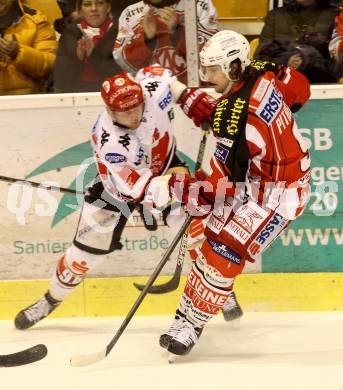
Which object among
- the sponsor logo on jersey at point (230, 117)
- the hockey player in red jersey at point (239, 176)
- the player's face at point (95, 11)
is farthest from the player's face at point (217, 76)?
the player's face at point (95, 11)

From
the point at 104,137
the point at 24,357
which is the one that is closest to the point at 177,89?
the point at 104,137

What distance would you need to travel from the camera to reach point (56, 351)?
3.90m

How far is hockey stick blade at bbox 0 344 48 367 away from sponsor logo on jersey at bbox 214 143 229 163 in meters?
1.11

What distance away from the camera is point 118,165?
12.3 feet

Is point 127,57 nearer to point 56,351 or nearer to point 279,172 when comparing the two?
point 279,172

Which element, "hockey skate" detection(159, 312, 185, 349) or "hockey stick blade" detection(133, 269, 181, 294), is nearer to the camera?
"hockey skate" detection(159, 312, 185, 349)

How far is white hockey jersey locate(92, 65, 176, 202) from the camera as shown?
372 cm

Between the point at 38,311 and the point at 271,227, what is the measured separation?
4.10 ft

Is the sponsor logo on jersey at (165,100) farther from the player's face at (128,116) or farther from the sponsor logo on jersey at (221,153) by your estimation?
the sponsor logo on jersey at (221,153)

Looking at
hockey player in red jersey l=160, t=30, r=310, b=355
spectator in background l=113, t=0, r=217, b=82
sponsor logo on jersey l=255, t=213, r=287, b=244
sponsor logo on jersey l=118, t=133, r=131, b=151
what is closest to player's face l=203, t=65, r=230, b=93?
hockey player in red jersey l=160, t=30, r=310, b=355

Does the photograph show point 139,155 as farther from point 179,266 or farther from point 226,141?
point 179,266

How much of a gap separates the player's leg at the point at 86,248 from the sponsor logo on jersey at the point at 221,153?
0.74 meters

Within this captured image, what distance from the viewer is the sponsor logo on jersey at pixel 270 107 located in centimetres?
343

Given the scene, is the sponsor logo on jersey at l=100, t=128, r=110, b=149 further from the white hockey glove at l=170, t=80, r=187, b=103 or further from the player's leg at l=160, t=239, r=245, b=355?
the player's leg at l=160, t=239, r=245, b=355
